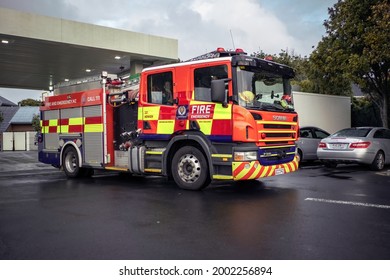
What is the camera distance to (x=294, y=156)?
8.57 meters

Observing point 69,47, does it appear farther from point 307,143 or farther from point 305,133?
point 307,143

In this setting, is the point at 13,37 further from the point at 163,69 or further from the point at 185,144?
the point at 185,144

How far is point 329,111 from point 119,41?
10544mm

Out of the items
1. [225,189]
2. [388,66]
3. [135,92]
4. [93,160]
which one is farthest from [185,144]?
[388,66]

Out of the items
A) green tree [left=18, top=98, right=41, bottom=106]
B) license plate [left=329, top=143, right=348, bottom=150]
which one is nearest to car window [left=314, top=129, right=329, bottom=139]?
license plate [left=329, top=143, right=348, bottom=150]

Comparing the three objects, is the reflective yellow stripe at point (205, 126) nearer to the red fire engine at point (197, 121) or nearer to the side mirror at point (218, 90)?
the red fire engine at point (197, 121)

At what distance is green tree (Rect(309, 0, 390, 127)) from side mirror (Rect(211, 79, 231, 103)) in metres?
8.40

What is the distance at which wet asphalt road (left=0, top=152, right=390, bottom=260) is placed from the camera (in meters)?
4.27

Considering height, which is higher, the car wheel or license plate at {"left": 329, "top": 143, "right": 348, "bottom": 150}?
license plate at {"left": 329, "top": 143, "right": 348, "bottom": 150}

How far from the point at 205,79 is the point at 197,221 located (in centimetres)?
325

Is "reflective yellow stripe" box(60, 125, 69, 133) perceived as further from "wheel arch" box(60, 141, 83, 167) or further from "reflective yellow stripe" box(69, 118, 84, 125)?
"wheel arch" box(60, 141, 83, 167)

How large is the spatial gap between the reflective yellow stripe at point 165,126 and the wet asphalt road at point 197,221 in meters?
1.29

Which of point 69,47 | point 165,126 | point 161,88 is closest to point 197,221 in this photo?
point 165,126

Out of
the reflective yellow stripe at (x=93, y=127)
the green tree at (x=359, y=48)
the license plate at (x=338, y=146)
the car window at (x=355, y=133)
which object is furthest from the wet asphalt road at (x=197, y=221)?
the green tree at (x=359, y=48)
